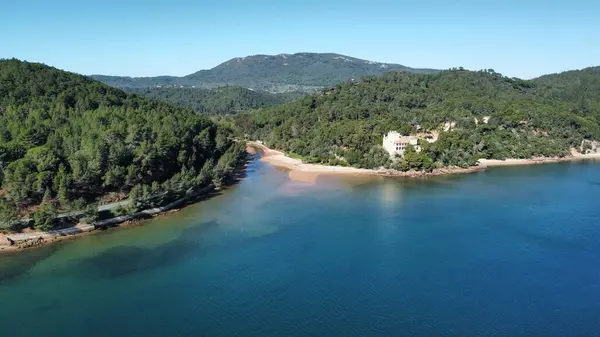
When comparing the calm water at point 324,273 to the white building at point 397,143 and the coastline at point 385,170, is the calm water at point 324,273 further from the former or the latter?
the white building at point 397,143

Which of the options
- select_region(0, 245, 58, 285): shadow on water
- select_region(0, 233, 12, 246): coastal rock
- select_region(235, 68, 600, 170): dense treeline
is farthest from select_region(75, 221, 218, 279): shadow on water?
select_region(235, 68, 600, 170): dense treeline

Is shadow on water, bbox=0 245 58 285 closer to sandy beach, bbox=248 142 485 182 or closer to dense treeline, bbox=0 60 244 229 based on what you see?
dense treeline, bbox=0 60 244 229

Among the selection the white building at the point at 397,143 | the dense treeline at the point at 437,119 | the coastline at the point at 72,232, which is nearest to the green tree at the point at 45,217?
the coastline at the point at 72,232

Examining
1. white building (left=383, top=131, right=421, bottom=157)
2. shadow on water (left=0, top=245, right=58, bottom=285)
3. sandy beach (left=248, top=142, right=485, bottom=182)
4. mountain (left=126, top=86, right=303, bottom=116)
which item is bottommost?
shadow on water (left=0, top=245, right=58, bottom=285)

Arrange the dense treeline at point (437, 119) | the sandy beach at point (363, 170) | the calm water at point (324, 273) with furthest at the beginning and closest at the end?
the dense treeline at point (437, 119)
the sandy beach at point (363, 170)
the calm water at point (324, 273)

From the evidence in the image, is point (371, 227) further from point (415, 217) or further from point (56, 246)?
point (56, 246)

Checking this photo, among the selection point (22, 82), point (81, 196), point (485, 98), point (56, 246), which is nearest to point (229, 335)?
point (56, 246)

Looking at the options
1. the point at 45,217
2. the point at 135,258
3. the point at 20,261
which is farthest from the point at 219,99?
the point at 135,258
